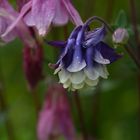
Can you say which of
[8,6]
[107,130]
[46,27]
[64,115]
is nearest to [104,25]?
[46,27]

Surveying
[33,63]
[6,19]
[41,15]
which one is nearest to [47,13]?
[41,15]

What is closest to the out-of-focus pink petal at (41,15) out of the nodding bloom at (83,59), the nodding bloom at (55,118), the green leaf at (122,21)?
the nodding bloom at (83,59)

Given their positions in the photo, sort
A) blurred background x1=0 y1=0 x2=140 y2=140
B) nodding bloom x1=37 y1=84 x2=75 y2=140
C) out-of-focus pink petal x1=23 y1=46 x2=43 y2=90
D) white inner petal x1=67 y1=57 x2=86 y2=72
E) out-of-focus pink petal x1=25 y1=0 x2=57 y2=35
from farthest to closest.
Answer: blurred background x1=0 y1=0 x2=140 y2=140 < nodding bloom x1=37 y1=84 x2=75 y2=140 < out-of-focus pink petal x1=23 y1=46 x2=43 y2=90 < out-of-focus pink petal x1=25 y1=0 x2=57 y2=35 < white inner petal x1=67 y1=57 x2=86 y2=72

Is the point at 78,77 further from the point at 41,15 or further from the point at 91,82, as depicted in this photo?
the point at 41,15

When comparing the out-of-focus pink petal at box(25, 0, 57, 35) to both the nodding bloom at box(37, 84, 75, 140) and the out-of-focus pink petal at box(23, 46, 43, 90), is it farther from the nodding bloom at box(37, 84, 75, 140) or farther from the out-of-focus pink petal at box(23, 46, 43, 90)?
the nodding bloom at box(37, 84, 75, 140)

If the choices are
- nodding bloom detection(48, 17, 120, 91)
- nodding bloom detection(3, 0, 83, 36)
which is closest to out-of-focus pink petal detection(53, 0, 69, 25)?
nodding bloom detection(3, 0, 83, 36)

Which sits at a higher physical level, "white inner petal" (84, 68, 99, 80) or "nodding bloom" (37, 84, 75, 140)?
"white inner petal" (84, 68, 99, 80)
